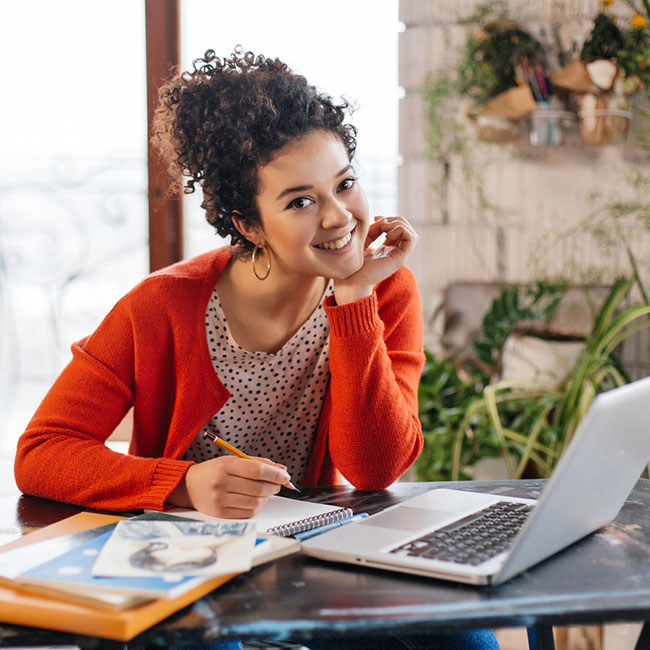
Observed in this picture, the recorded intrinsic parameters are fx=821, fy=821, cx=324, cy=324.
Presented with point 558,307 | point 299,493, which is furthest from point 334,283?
point 558,307

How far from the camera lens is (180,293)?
4.74ft

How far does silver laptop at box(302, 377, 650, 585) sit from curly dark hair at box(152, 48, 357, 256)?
0.64 metres

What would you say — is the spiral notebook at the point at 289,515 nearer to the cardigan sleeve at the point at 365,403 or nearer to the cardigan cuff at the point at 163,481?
the cardigan cuff at the point at 163,481

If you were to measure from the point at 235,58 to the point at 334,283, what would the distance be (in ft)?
1.44

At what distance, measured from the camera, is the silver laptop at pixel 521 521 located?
771 millimetres

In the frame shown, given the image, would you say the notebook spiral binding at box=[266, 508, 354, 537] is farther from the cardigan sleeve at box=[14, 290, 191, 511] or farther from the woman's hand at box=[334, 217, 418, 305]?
Answer: the woman's hand at box=[334, 217, 418, 305]

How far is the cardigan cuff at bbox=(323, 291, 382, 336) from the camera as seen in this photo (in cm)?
135

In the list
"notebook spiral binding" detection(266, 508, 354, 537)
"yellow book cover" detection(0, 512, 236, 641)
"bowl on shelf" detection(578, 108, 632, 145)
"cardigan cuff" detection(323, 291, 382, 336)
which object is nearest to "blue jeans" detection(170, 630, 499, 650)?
"notebook spiral binding" detection(266, 508, 354, 537)

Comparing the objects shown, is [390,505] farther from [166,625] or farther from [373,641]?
[166,625]

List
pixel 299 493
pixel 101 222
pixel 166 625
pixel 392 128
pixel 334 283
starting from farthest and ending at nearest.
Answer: pixel 101 222, pixel 392 128, pixel 334 283, pixel 299 493, pixel 166 625

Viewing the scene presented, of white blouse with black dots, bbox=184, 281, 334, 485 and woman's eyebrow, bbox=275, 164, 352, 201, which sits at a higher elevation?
woman's eyebrow, bbox=275, 164, 352, 201

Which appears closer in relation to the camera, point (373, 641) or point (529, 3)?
point (373, 641)

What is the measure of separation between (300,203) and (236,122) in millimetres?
173

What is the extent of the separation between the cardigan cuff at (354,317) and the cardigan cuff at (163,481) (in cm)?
36
